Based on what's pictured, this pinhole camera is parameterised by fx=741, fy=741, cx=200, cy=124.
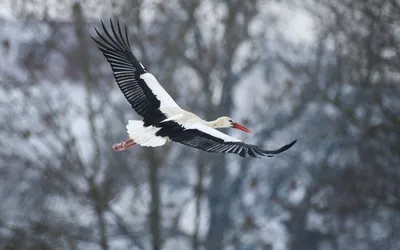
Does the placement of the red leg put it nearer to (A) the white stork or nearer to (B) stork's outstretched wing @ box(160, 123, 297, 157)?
(A) the white stork

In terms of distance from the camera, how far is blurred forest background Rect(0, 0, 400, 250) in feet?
41.6

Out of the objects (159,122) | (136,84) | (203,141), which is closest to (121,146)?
(159,122)

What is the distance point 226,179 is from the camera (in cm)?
1541

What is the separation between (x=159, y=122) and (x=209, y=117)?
8.16 m

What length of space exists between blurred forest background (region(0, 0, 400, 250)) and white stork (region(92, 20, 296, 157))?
5.96 meters

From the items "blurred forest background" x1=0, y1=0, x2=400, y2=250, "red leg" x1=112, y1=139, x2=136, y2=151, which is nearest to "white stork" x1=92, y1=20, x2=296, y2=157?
"red leg" x1=112, y1=139, x2=136, y2=151

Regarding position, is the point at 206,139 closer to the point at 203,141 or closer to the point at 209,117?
the point at 203,141

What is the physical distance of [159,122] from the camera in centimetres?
572

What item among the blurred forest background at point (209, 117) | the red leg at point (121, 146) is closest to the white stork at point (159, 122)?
the red leg at point (121, 146)

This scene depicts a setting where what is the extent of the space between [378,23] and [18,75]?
259 inches

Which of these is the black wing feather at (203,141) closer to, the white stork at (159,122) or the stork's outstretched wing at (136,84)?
the white stork at (159,122)

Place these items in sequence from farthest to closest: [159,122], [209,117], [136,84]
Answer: [209,117] → [136,84] → [159,122]

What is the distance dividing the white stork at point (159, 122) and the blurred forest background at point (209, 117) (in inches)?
235

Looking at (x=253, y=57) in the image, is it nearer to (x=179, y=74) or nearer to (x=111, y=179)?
(x=179, y=74)
